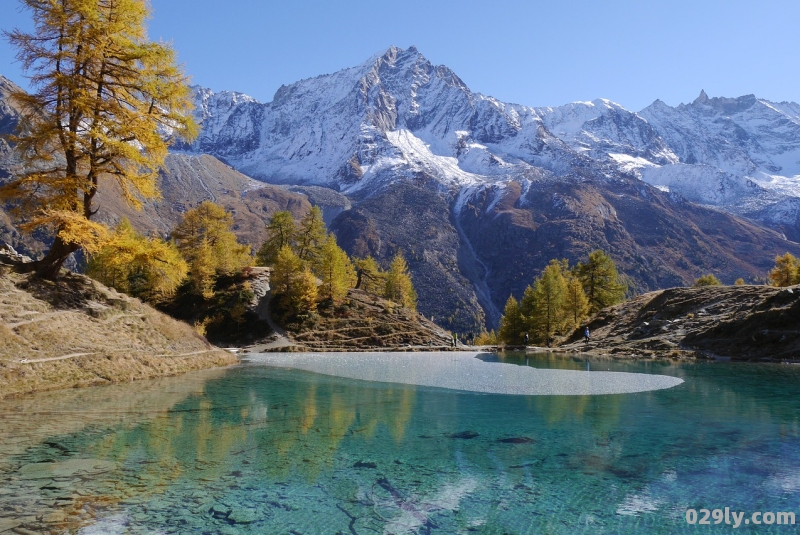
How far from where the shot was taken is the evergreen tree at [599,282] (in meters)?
79.1

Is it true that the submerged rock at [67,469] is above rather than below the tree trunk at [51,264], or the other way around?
below

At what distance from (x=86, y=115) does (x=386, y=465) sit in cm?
2082

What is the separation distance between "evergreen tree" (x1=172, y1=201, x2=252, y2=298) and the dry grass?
3916 cm

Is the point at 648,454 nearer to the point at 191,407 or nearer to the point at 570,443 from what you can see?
the point at 570,443

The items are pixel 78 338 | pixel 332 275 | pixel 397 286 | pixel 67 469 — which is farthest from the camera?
pixel 397 286

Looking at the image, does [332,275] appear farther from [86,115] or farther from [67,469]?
[67,469]

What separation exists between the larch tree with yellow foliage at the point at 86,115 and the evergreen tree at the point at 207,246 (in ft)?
138

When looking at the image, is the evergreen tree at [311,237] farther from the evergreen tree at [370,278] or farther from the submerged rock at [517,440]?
the submerged rock at [517,440]

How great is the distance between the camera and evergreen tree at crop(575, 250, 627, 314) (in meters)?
79.1

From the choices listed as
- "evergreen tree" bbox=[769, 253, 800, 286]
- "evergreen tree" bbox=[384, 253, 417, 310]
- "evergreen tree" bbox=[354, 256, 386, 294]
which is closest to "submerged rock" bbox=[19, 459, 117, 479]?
"evergreen tree" bbox=[384, 253, 417, 310]

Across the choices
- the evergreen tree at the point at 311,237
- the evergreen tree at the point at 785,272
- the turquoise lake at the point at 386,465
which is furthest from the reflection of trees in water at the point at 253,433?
the evergreen tree at the point at 785,272

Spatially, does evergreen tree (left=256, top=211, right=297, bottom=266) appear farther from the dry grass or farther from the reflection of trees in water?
the reflection of trees in water

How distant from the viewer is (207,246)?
66.9 metres

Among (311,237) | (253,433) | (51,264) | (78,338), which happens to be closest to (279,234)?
(311,237)
